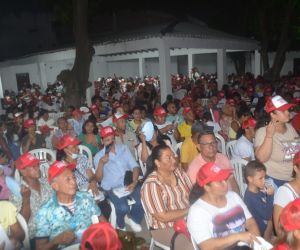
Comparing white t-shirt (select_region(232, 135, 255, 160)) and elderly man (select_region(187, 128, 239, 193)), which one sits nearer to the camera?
elderly man (select_region(187, 128, 239, 193))

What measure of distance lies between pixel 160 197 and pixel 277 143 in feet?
4.80

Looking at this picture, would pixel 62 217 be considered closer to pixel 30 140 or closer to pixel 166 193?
pixel 166 193

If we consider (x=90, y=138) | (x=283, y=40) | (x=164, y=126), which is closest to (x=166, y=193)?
(x=90, y=138)

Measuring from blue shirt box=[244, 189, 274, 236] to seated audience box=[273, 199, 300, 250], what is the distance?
1.28m

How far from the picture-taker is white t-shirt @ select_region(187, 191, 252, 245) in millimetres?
2820

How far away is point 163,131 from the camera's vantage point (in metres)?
6.72

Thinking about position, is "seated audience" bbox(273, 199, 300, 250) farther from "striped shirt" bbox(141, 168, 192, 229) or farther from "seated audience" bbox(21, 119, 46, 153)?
"seated audience" bbox(21, 119, 46, 153)

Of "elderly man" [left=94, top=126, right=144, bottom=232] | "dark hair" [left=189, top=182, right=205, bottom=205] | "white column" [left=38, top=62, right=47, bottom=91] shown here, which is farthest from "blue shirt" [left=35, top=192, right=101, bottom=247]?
"white column" [left=38, top=62, right=47, bottom=91]

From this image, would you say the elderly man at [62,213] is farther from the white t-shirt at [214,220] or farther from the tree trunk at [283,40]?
the tree trunk at [283,40]

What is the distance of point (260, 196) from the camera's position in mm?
3725

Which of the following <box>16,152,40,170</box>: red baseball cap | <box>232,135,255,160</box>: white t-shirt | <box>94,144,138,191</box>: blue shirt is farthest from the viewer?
<box>232,135,255,160</box>: white t-shirt

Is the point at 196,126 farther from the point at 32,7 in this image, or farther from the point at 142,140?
the point at 32,7

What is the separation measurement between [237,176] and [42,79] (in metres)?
15.0

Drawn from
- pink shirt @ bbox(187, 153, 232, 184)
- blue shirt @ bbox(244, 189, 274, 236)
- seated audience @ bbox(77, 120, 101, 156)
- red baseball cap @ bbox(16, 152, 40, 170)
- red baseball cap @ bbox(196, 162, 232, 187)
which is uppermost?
red baseball cap @ bbox(196, 162, 232, 187)
